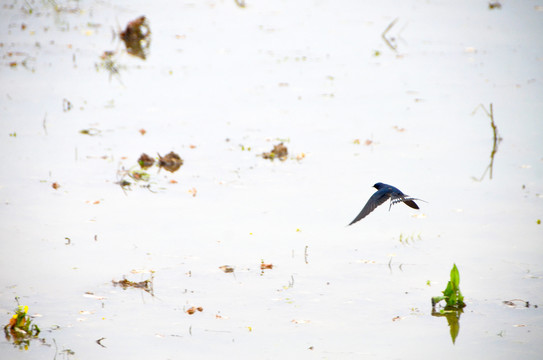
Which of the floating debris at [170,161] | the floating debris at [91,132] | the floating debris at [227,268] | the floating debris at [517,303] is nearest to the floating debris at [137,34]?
the floating debris at [91,132]

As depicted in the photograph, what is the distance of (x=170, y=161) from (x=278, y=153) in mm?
1612

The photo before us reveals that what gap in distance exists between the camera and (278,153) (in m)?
9.81

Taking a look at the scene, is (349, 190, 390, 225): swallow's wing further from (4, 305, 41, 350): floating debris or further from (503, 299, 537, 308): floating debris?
(4, 305, 41, 350): floating debris

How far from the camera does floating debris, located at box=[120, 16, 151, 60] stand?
17.0 meters

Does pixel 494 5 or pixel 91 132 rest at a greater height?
pixel 494 5

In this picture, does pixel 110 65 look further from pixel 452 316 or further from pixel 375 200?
pixel 452 316

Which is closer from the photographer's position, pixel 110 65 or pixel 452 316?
pixel 452 316

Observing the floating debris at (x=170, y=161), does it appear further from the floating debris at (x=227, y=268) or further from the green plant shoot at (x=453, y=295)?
the green plant shoot at (x=453, y=295)

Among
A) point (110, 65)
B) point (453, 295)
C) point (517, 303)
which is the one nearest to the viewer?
point (453, 295)

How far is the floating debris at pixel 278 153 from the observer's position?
975 cm

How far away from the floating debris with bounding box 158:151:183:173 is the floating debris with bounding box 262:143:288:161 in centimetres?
128

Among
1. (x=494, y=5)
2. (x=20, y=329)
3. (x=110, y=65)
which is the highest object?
(x=494, y=5)

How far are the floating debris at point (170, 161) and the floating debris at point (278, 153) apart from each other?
50.2 inches

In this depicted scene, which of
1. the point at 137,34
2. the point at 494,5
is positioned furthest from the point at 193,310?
the point at 494,5
